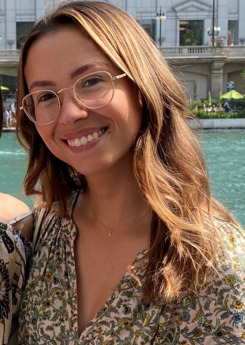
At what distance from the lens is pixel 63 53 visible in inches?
52.8

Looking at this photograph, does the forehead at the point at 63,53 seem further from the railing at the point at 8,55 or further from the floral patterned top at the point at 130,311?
the railing at the point at 8,55

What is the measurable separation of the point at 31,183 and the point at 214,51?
30.1 meters

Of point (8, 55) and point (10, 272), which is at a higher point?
point (8, 55)

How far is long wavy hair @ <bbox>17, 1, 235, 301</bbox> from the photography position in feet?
4.32

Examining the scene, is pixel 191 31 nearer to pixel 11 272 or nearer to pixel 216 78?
pixel 216 78

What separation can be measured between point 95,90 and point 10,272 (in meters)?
0.53

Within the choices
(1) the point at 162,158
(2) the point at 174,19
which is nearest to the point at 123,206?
(1) the point at 162,158

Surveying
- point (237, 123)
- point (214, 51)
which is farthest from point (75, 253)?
point (214, 51)

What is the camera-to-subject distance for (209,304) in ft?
4.21

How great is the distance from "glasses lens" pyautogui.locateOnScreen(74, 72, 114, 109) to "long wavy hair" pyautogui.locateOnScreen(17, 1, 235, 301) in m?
0.05

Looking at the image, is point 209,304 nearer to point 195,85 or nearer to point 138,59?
point 138,59

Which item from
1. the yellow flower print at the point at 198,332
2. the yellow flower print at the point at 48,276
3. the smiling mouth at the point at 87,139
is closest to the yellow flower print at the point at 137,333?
the yellow flower print at the point at 198,332

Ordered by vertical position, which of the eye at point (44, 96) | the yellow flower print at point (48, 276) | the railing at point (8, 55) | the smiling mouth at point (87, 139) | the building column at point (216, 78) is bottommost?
the yellow flower print at point (48, 276)

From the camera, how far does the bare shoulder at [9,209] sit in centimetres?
170
